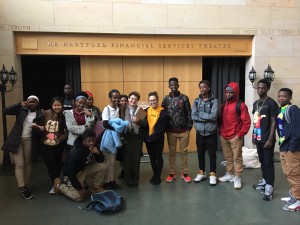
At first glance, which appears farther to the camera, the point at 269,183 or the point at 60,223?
the point at 269,183

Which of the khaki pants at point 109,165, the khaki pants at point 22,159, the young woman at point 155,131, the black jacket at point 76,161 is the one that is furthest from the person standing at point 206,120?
the khaki pants at point 22,159

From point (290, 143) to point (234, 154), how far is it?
0.96 meters

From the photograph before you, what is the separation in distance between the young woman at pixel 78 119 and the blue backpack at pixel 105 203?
2.78ft

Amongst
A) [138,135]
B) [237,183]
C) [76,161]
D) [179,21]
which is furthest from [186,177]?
[179,21]

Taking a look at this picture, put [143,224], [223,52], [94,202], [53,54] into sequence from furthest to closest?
[223,52] → [53,54] → [94,202] → [143,224]

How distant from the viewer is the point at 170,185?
13.3ft

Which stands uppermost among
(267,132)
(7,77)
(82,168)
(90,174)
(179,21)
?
(179,21)

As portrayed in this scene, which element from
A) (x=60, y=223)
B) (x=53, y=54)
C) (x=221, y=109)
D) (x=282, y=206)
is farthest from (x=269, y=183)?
(x=53, y=54)

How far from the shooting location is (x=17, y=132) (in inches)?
139

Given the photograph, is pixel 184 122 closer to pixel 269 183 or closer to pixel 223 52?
pixel 269 183

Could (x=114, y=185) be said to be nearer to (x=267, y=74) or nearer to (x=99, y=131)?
(x=99, y=131)

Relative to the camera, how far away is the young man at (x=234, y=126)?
3.82 meters

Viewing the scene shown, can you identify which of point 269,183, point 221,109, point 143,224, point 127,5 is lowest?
point 143,224

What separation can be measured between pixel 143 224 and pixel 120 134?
4.64ft
